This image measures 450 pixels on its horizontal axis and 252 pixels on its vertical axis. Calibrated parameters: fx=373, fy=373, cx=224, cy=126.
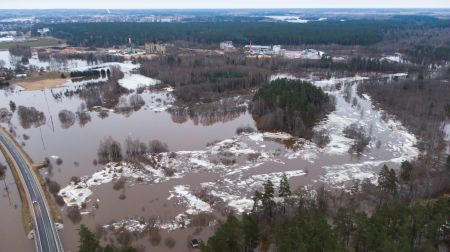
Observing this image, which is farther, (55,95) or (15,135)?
(55,95)

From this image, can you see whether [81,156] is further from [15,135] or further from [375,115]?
[375,115]

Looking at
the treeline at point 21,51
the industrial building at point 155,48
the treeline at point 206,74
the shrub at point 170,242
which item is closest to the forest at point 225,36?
the industrial building at point 155,48

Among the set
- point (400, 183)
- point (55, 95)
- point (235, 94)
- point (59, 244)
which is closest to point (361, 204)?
point (400, 183)

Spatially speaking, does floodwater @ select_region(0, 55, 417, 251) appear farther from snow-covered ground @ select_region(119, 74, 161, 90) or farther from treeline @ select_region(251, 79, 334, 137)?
snow-covered ground @ select_region(119, 74, 161, 90)

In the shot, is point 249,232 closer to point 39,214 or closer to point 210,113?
point 39,214

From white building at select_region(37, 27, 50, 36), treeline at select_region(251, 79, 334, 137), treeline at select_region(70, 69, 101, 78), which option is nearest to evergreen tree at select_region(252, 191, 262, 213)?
treeline at select_region(251, 79, 334, 137)

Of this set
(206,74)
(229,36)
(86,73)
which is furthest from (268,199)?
(229,36)
